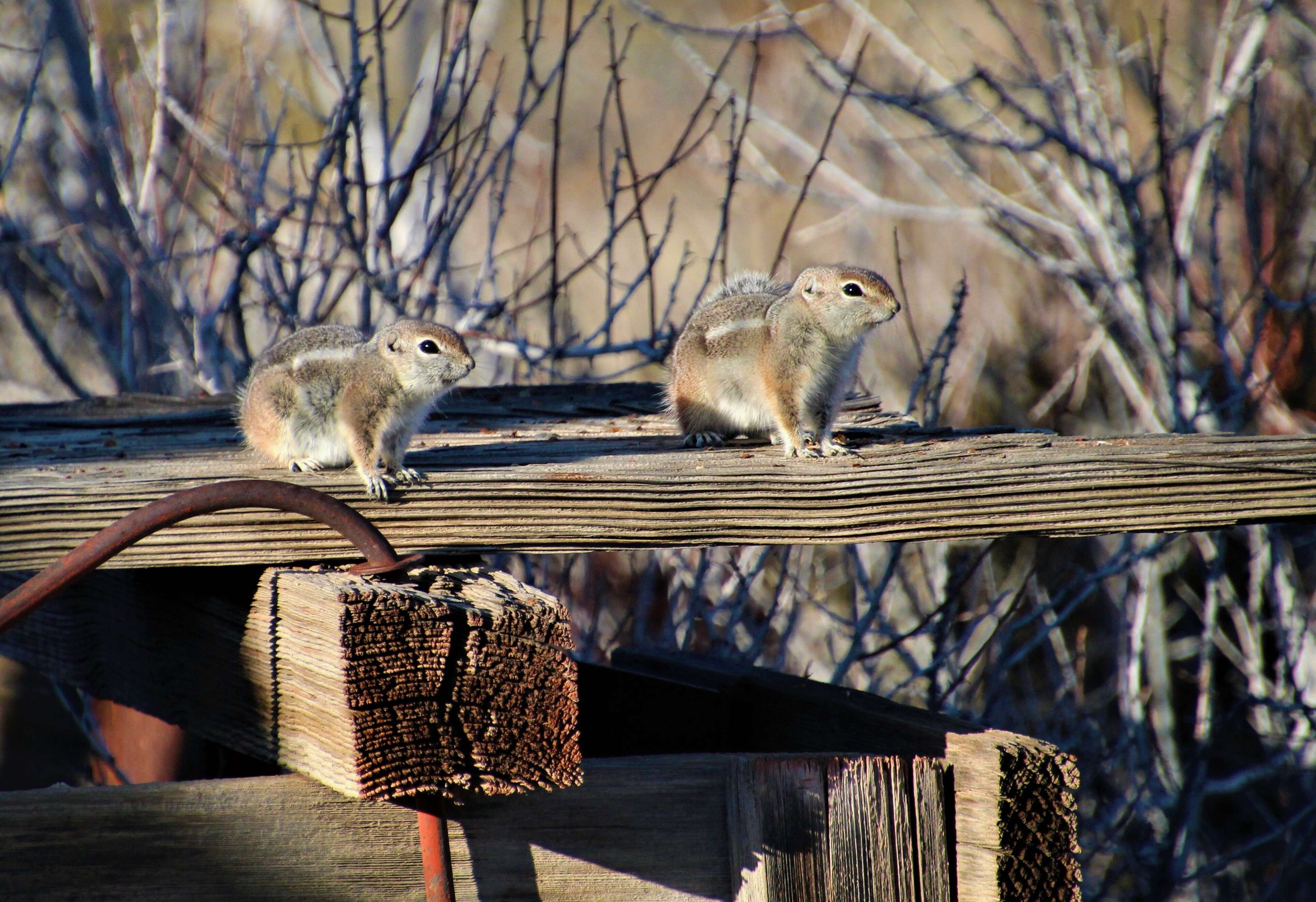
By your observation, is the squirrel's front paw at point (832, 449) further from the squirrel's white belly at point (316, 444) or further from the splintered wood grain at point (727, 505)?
the squirrel's white belly at point (316, 444)

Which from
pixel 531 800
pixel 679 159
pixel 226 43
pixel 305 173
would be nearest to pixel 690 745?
pixel 531 800

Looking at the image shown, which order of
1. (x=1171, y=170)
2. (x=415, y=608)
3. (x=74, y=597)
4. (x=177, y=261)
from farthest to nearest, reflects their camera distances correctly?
1. (x=1171, y=170)
2. (x=177, y=261)
3. (x=74, y=597)
4. (x=415, y=608)

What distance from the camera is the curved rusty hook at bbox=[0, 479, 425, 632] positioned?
1.67 m

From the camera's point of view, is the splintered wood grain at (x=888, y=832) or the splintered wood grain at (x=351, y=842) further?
the splintered wood grain at (x=888, y=832)

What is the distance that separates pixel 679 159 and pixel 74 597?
282 centimetres

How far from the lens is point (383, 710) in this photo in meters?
1.65

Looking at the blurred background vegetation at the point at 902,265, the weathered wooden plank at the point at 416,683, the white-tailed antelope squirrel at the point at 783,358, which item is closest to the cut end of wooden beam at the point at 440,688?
the weathered wooden plank at the point at 416,683

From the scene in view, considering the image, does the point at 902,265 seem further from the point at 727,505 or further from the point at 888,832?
the point at 888,832

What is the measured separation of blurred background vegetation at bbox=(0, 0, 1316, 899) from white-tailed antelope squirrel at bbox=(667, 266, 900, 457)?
→ 0.84 m

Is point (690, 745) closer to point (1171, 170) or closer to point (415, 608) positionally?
point (415, 608)

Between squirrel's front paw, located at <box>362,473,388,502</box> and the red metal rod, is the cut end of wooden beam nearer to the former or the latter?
the red metal rod

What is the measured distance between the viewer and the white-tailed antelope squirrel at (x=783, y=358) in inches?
122

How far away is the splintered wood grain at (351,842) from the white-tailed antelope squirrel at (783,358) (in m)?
1.20

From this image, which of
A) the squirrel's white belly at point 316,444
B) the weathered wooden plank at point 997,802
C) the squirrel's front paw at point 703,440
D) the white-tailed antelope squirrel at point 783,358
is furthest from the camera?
the white-tailed antelope squirrel at point 783,358
